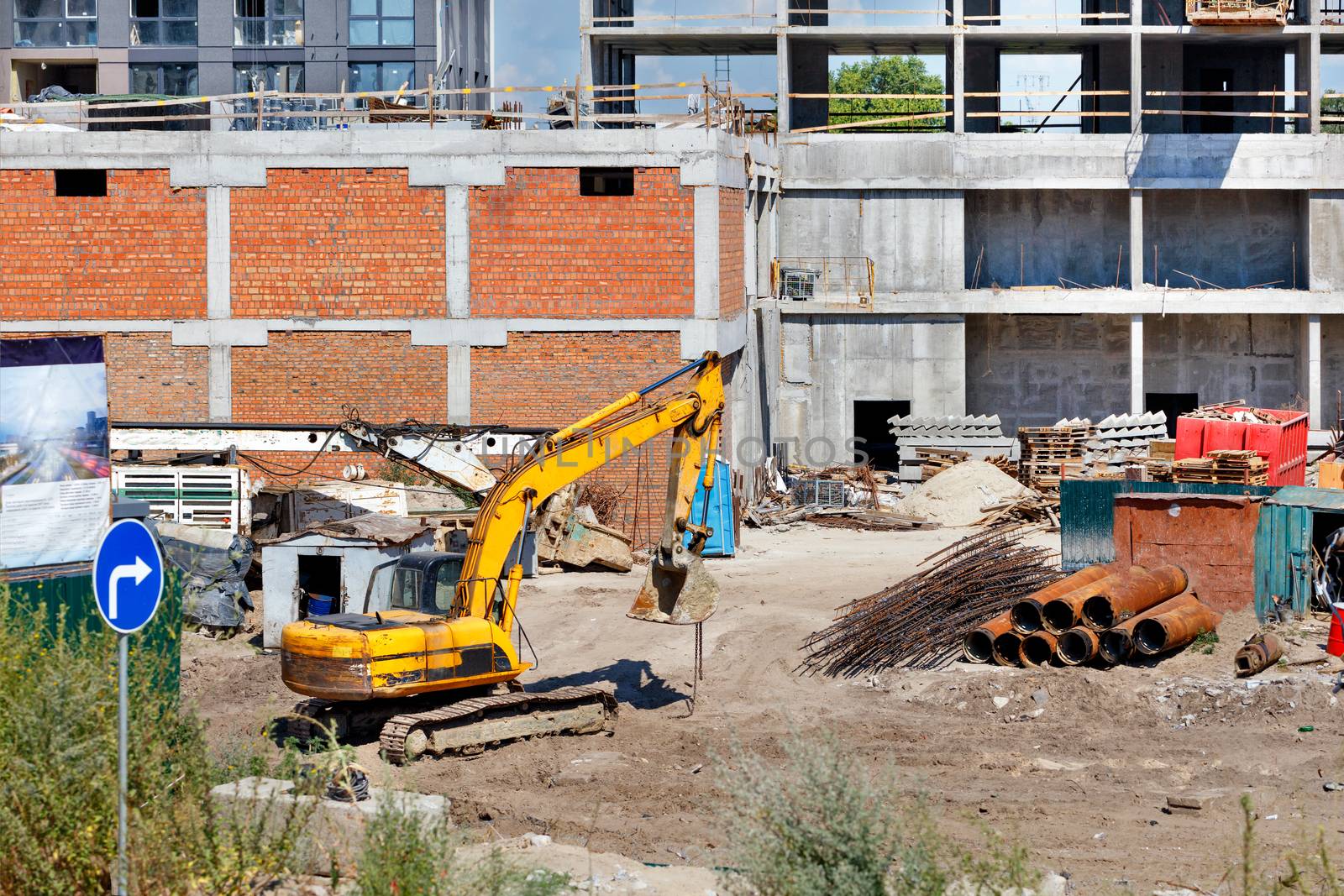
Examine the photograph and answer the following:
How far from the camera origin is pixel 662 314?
26781 mm

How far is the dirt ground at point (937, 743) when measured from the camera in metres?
13.0

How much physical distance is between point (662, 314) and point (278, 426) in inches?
285

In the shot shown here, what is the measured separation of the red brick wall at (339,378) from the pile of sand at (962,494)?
991 cm

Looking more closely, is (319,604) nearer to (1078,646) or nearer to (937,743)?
(937,743)

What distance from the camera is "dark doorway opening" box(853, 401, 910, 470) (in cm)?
3828

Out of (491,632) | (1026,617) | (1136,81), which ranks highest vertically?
(1136,81)

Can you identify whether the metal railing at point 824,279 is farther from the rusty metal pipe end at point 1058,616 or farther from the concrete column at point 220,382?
the rusty metal pipe end at point 1058,616

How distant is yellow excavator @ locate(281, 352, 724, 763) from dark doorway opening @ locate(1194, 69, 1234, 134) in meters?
31.3

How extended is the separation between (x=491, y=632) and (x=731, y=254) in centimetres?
1453

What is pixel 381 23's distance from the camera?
58312 mm

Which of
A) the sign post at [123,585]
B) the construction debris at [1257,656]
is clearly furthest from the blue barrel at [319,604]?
the sign post at [123,585]

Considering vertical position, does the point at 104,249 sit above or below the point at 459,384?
above

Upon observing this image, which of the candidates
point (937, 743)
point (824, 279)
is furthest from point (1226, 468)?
point (824, 279)

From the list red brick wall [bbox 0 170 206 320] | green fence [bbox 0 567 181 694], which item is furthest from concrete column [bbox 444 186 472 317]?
green fence [bbox 0 567 181 694]
